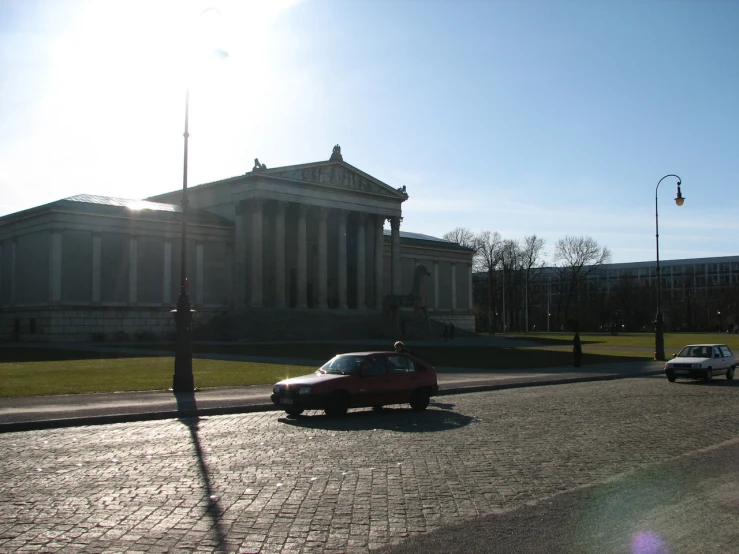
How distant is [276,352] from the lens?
47969 millimetres

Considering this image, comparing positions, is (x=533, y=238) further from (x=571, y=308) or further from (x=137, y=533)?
(x=137, y=533)

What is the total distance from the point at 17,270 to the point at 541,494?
68.2 metres

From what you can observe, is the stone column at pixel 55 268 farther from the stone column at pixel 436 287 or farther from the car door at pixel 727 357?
the stone column at pixel 436 287

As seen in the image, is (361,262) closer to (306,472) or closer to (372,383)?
(372,383)

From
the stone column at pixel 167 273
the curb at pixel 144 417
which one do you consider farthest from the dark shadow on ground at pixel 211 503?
the stone column at pixel 167 273

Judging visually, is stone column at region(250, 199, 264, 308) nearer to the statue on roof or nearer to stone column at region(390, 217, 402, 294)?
the statue on roof

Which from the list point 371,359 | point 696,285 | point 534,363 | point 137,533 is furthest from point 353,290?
point 696,285

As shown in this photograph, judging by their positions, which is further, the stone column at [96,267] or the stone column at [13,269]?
the stone column at [13,269]

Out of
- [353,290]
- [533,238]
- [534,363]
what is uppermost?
[533,238]

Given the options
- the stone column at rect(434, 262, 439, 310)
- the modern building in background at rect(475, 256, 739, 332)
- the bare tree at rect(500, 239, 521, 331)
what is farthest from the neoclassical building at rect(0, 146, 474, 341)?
the modern building in background at rect(475, 256, 739, 332)

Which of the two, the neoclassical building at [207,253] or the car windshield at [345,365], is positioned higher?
the neoclassical building at [207,253]

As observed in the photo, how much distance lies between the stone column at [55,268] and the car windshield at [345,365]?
51092 millimetres

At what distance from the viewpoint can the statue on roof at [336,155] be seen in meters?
82.9

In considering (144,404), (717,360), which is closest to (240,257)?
(717,360)
